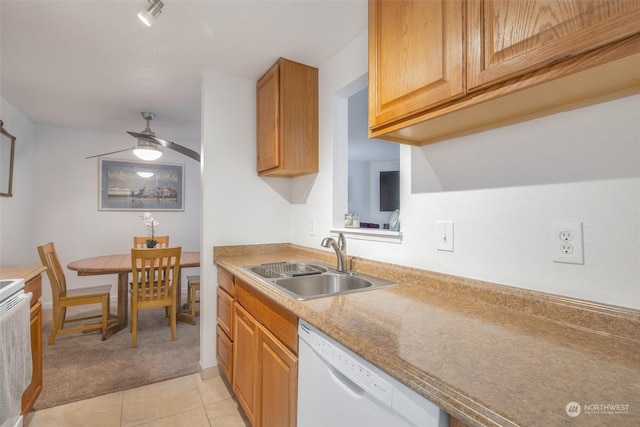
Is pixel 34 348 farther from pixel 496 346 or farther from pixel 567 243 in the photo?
pixel 567 243

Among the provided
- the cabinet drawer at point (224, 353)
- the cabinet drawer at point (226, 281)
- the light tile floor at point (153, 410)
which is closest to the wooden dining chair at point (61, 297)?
the light tile floor at point (153, 410)

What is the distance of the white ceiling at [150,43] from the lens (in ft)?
5.00

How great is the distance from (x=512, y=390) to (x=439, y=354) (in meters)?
0.16

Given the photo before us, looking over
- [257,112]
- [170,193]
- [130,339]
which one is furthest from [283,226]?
[170,193]

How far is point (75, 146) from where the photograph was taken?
12.6 feet

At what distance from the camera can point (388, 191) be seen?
5953 millimetres

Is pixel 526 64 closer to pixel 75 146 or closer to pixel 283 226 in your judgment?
pixel 283 226

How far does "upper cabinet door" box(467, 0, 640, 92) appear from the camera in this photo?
0.59 meters

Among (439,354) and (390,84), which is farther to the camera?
(390,84)

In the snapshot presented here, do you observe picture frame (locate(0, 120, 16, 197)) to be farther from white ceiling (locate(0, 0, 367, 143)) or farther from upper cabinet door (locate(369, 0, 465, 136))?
upper cabinet door (locate(369, 0, 465, 136))

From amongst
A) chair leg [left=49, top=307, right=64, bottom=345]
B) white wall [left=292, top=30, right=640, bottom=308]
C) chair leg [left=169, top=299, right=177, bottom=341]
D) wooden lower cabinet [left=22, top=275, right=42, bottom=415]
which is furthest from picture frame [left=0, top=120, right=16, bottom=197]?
white wall [left=292, top=30, right=640, bottom=308]

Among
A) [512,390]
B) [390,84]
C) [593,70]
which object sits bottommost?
[512,390]

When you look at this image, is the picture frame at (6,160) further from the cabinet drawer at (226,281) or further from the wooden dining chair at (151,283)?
the cabinet drawer at (226,281)

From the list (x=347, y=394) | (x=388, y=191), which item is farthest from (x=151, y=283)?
(x=388, y=191)
